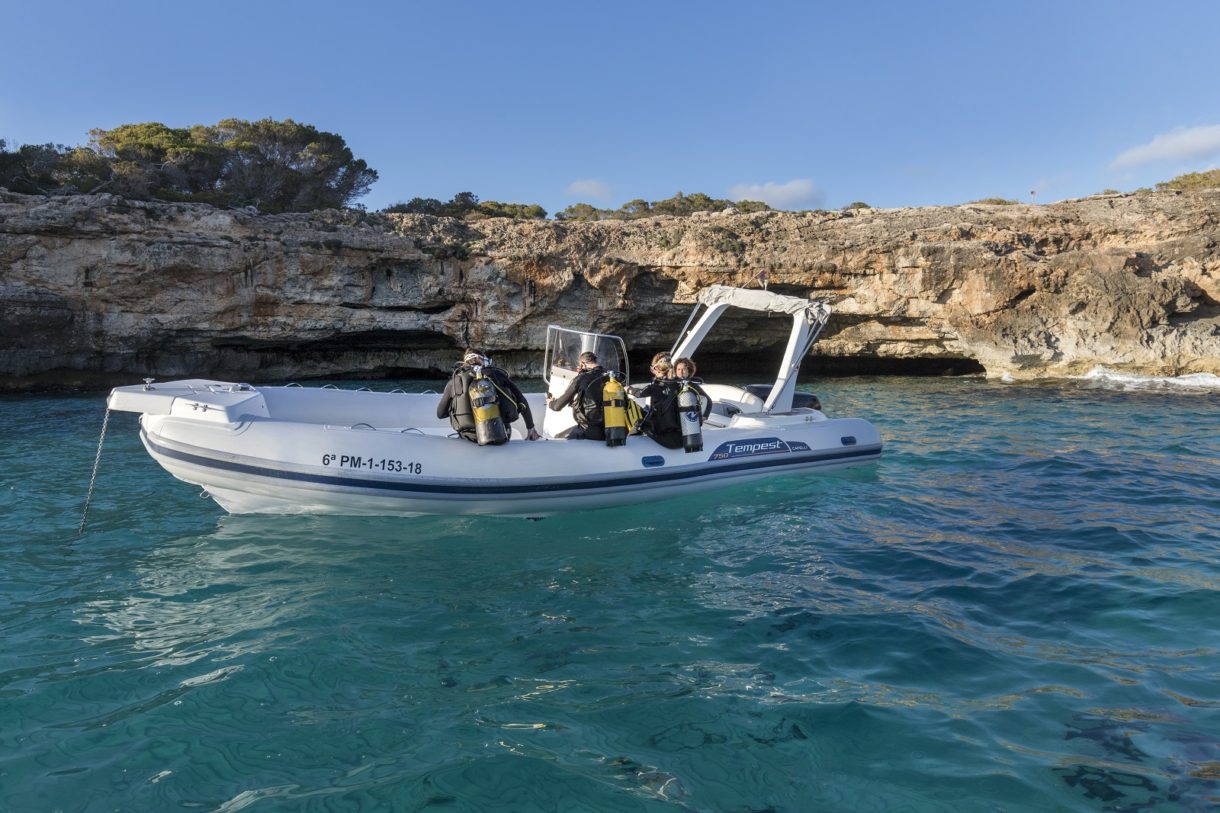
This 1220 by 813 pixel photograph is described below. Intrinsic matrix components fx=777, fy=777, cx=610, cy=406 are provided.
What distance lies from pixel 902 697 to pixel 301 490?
17.3 feet

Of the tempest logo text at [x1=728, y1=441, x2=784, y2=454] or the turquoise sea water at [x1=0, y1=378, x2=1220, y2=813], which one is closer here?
the turquoise sea water at [x1=0, y1=378, x2=1220, y2=813]

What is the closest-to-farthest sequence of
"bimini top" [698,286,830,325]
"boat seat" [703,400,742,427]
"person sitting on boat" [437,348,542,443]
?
"person sitting on boat" [437,348,542,443], "boat seat" [703,400,742,427], "bimini top" [698,286,830,325]

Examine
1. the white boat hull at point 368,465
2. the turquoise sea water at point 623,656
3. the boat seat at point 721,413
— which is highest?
the boat seat at point 721,413

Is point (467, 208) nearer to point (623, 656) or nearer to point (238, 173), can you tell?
point (238, 173)

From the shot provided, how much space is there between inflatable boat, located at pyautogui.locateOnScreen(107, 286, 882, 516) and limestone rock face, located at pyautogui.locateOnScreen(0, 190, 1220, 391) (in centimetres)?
1228

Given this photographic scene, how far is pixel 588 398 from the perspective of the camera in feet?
26.6

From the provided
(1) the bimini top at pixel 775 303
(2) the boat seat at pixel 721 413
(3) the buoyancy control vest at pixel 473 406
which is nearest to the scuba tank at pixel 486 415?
(3) the buoyancy control vest at pixel 473 406

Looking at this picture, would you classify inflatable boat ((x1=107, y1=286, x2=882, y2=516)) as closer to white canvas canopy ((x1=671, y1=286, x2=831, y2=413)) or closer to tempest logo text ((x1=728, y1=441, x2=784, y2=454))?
tempest logo text ((x1=728, y1=441, x2=784, y2=454))

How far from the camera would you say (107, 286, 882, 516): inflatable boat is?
273 inches

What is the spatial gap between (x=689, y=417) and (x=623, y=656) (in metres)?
4.00

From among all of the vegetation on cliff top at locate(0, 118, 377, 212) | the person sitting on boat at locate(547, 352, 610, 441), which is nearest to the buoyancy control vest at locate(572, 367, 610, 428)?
the person sitting on boat at locate(547, 352, 610, 441)

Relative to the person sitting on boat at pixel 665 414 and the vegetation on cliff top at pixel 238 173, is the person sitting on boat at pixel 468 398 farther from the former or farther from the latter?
the vegetation on cliff top at pixel 238 173

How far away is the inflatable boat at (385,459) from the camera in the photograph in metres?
6.93

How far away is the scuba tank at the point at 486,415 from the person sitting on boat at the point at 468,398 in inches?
3.2
